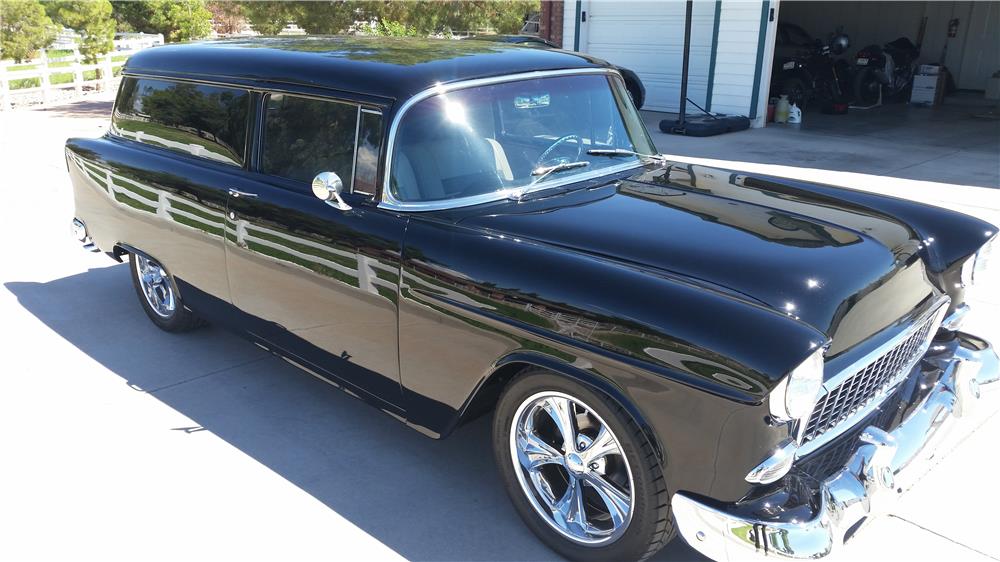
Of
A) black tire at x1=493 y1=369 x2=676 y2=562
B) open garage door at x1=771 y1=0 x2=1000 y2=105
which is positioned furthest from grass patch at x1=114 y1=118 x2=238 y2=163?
open garage door at x1=771 y1=0 x2=1000 y2=105

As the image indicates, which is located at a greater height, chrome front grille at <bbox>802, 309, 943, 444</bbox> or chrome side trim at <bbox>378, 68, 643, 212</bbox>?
chrome side trim at <bbox>378, 68, 643, 212</bbox>

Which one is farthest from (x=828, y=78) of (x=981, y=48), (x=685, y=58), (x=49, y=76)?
(x=49, y=76)

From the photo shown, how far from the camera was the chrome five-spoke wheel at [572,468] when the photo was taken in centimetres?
274

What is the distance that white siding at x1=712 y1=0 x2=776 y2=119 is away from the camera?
1289 centimetres

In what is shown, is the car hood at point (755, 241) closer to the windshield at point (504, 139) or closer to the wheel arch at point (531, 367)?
the windshield at point (504, 139)

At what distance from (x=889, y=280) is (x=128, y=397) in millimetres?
3649

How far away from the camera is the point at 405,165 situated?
3271mm

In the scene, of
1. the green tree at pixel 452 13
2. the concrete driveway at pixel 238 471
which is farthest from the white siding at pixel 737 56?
the concrete driveway at pixel 238 471

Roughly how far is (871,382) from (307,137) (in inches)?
100

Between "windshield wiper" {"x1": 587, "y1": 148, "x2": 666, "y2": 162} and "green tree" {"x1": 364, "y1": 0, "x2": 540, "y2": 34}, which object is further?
"green tree" {"x1": 364, "y1": 0, "x2": 540, "y2": 34}

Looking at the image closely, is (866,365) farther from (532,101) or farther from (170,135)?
(170,135)

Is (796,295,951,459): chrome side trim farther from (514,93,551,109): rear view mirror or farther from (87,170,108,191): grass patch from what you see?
(87,170,108,191): grass patch

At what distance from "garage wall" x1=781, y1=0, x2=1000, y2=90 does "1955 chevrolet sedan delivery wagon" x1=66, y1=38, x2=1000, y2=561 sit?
1710 centimetres

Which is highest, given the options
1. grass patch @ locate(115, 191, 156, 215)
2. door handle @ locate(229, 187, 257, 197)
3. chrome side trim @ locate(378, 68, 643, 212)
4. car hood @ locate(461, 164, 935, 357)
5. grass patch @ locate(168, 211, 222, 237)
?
chrome side trim @ locate(378, 68, 643, 212)
